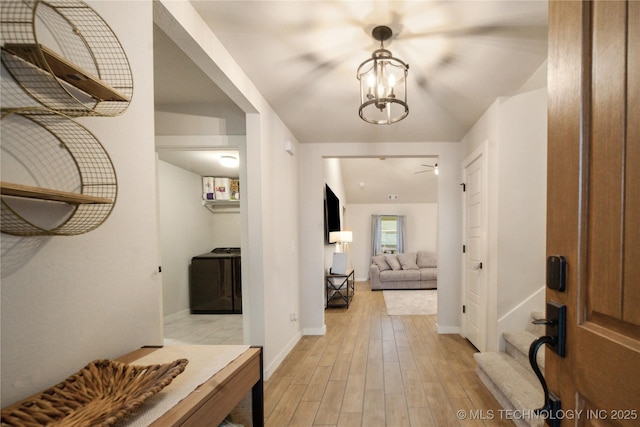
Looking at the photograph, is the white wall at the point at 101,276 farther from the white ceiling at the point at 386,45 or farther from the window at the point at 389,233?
the window at the point at 389,233

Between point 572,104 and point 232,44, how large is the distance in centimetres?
181

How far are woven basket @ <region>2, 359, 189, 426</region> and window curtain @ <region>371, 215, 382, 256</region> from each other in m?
7.35

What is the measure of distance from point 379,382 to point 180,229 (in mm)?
3569

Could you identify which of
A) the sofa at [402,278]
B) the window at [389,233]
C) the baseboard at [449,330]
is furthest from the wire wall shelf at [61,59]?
the window at [389,233]

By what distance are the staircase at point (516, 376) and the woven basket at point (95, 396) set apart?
78.3 inches

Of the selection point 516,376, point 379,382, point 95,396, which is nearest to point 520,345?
point 516,376

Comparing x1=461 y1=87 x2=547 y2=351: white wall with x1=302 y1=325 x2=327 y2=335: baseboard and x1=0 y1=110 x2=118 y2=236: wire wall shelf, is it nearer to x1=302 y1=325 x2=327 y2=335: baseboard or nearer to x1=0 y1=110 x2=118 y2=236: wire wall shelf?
x1=302 y1=325 x2=327 y2=335: baseboard

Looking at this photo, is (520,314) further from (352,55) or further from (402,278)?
(402,278)

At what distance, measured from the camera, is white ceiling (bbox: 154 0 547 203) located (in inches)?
60.1

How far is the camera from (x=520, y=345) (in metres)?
2.23

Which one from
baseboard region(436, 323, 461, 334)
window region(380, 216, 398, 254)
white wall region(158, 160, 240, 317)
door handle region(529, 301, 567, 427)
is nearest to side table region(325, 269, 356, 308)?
baseboard region(436, 323, 461, 334)

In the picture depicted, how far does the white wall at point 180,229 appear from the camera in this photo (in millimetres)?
4141

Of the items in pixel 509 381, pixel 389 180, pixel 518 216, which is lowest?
pixel 509 381

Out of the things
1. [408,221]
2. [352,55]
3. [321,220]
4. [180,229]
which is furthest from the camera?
[408,221]
